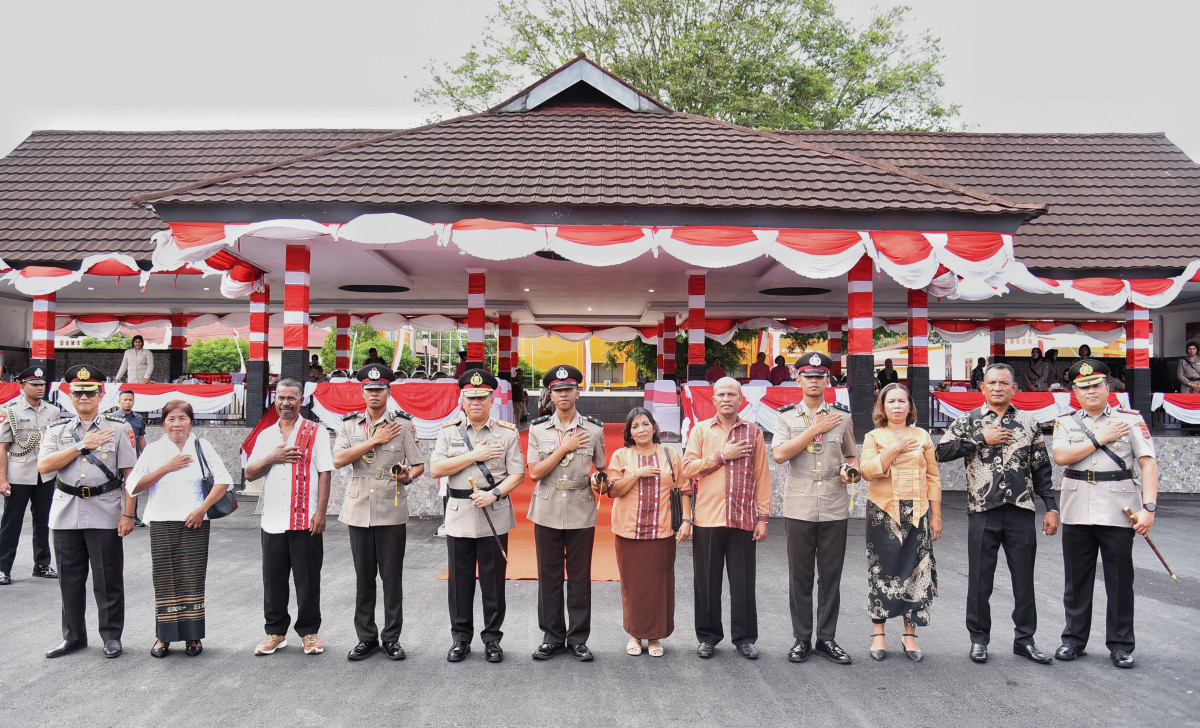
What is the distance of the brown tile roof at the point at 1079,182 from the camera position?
11.6 m

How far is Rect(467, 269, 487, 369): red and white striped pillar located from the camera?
13.1 m

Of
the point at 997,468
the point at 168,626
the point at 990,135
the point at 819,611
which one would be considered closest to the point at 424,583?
the point at 168,626

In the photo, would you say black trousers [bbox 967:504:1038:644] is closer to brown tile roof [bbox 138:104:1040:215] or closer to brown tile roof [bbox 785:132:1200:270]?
brown tile roof [bbox 138:104:1040:215]

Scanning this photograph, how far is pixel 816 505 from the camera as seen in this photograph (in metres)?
4.70

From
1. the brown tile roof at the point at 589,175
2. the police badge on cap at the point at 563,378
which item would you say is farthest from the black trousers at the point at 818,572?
the brown tile roof at the point at 589,175

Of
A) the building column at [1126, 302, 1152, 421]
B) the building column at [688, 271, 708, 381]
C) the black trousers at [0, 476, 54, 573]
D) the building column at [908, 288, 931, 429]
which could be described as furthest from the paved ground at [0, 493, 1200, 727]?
the building column at [1126, 302, 1152, 421]

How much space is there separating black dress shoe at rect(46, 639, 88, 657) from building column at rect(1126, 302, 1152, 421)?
529 inches

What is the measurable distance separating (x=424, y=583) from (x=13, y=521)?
3447 mm

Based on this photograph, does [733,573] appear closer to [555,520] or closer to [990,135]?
[555,520]

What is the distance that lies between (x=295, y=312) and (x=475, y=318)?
3.62 meters

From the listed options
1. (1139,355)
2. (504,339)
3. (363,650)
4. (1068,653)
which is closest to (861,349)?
(1139,355)

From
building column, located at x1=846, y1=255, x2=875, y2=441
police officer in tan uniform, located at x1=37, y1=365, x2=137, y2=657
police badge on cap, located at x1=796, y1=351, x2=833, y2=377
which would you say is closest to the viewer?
police officer in tan uniform, located at x1=37, y1=365, x2=137, y2=657

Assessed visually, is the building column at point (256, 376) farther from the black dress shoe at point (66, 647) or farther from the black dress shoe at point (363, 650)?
the black dress shoe at point (363, 650)

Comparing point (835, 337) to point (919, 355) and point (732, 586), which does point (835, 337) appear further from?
point (732, 586)
